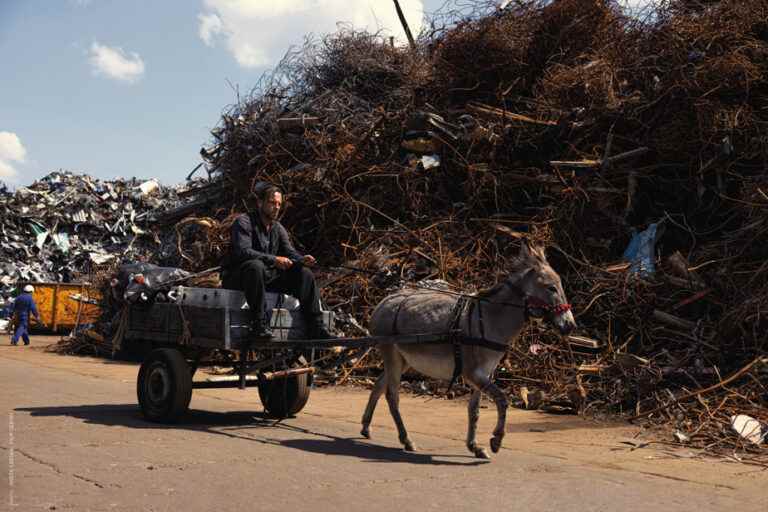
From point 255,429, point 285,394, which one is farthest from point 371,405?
point 285,394

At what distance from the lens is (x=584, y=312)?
41.9 feet

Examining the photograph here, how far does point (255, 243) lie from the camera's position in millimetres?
9289

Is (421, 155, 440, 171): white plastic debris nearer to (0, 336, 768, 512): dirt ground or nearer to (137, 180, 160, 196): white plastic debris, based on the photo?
(0, 336, 768, 512): dirt ground

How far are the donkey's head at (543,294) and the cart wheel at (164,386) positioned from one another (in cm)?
385

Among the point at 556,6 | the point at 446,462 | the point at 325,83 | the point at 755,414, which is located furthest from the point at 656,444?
the point at 325,83

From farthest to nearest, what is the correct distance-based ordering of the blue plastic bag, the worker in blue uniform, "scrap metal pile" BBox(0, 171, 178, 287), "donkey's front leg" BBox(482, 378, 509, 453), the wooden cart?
"scrap metal pile" BBox(0, 171, 178, 287) → the worker in blue uniform → the blue plastic bag → the wooden cart → "donkey's front leg" BBox(482, 378, 509, 453)

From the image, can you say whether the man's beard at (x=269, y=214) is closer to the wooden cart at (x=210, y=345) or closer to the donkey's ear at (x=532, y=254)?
the wooden cart at (x=210, y=345)

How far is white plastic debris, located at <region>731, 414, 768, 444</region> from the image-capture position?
28.0 ft

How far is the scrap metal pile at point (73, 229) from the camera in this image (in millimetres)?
29688

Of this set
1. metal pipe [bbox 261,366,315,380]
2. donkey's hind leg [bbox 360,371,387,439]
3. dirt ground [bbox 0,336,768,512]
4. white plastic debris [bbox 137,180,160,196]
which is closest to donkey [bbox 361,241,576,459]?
donkey's hind leg [bbox 360,371,387,439]

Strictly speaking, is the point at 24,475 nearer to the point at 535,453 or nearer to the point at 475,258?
the point at 535,453

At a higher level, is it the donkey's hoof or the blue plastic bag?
the blue plastic bag

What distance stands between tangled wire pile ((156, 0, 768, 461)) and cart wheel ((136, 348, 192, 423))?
534cm

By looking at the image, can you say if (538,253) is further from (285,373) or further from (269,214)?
(269,214)
